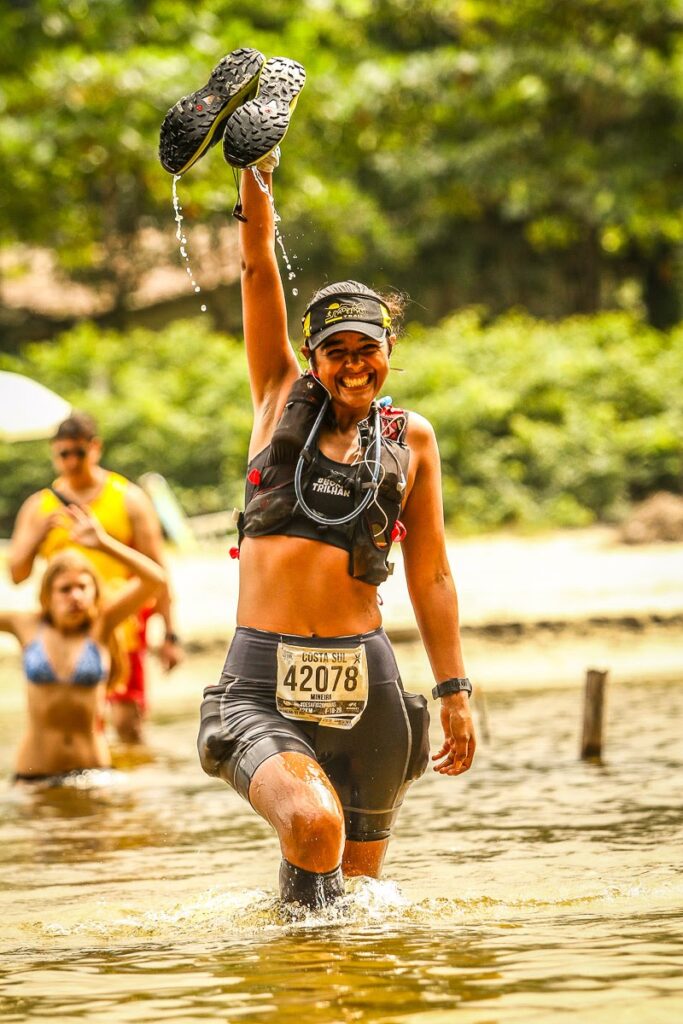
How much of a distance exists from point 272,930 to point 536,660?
8.79m

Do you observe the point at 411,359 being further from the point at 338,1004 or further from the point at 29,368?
the point at 338,1004

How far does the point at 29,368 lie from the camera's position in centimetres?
2312

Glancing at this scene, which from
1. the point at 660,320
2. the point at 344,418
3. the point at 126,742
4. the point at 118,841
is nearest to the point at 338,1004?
the point at 344,418

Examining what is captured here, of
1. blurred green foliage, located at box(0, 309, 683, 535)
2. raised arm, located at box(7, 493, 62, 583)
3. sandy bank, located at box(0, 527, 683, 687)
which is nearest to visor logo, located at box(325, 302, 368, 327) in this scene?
raised arm, located at box(7, 493, 62, 583)

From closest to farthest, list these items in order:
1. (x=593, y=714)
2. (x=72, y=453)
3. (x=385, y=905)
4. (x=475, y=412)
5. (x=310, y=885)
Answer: (x=310, y=885) → (x=385, y=905) → (x=593, y=714) → (x=72, y=453) → (x=475, y=412)

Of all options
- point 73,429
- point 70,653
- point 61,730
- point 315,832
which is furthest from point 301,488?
point 73,429

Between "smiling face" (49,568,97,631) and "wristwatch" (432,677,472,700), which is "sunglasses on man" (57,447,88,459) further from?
"wristwatch" (432,677,472,700)

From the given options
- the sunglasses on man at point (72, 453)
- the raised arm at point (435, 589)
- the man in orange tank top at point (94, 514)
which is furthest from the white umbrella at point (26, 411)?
the raised arm at point (435, 589)

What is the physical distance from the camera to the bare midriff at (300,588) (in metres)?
5.01

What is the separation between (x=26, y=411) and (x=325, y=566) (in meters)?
6.77

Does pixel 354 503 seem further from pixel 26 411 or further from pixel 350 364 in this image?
pixel 26 411

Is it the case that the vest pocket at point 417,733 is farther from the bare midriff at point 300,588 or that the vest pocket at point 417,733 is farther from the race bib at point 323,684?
the bare midriff at point 300,588

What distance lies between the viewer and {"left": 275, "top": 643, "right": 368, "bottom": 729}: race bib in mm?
4969

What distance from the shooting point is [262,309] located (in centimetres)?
524
